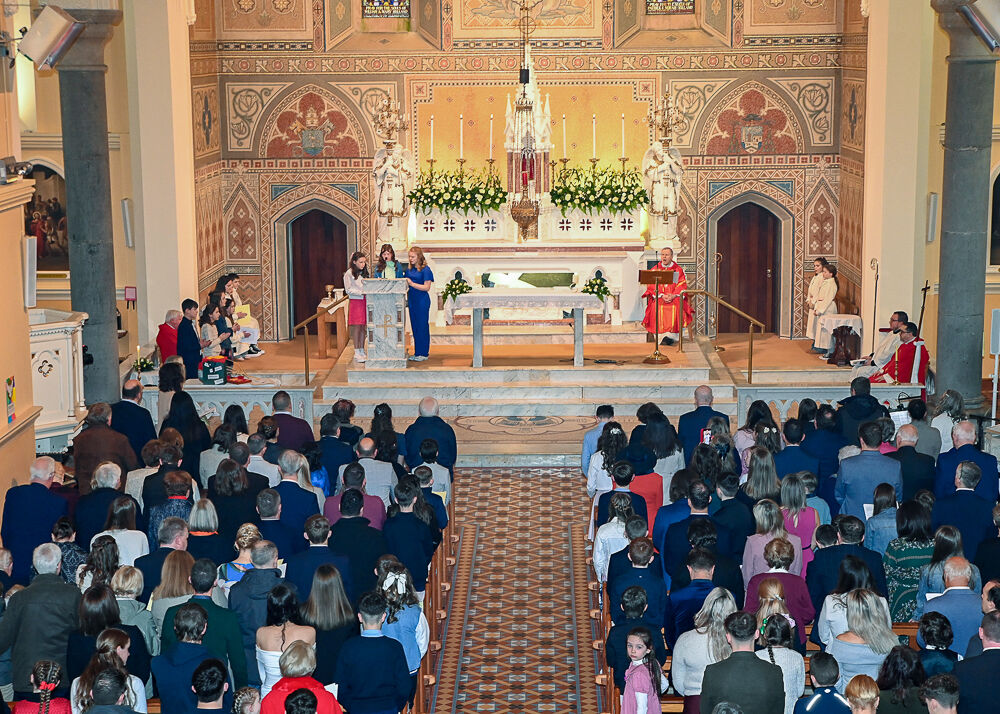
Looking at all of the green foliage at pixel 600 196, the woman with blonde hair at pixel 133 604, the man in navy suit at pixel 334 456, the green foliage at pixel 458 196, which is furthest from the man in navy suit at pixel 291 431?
the green foliage at pixel 600 196

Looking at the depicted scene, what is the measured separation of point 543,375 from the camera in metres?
18.7

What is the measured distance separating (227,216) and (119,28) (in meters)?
4.51

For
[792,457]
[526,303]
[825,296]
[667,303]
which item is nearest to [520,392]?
[526,303]

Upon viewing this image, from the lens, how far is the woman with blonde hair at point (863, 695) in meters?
6.79

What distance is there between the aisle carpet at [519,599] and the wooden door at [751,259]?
8.84 meters

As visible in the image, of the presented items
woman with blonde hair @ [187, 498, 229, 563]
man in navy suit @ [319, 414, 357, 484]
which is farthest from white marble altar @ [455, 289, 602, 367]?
woman with blonde hair @ [187, 498, 229, 563]

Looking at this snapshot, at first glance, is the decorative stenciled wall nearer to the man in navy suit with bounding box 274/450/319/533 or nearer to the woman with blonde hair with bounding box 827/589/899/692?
the man in navy suit with bounding box 274/450/319/533

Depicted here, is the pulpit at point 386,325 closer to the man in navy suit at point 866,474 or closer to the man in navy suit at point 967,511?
the man in navy suit at point 866,474

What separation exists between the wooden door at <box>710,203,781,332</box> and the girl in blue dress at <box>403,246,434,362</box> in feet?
23.3

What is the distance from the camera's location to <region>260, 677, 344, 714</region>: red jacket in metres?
7.10

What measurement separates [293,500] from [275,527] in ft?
2.49

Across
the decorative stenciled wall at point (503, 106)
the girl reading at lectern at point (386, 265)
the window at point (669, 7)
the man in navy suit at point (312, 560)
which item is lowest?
the man in navy suit at point (312, 560)

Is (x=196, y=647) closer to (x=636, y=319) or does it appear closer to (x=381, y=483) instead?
(x=381, y=483)

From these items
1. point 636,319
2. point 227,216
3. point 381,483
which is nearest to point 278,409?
point 381,483
